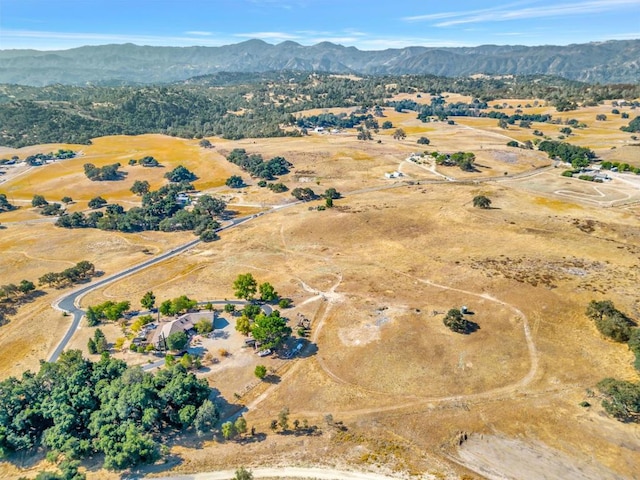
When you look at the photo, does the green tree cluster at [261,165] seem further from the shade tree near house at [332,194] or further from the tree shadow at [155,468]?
the tree shadow at [155,468]

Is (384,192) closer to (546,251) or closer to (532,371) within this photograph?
(546,251)

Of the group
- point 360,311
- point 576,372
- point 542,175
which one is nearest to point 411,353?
point 360,311

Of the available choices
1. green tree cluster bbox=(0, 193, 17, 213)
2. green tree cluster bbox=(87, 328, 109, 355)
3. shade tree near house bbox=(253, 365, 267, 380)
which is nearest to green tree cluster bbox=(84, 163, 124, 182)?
green tree cluster bbox=(0, 193, 17, 213)

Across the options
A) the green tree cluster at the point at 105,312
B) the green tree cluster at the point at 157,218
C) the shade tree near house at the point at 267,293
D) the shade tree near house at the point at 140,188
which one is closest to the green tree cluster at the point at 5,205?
the green tree cluster at the point at 157,218

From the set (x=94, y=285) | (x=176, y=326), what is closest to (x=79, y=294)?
(x=94, y=285)

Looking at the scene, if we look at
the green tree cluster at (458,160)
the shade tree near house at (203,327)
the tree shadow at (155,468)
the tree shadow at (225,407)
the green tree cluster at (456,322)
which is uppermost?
the green tree cluster at (458,160)
